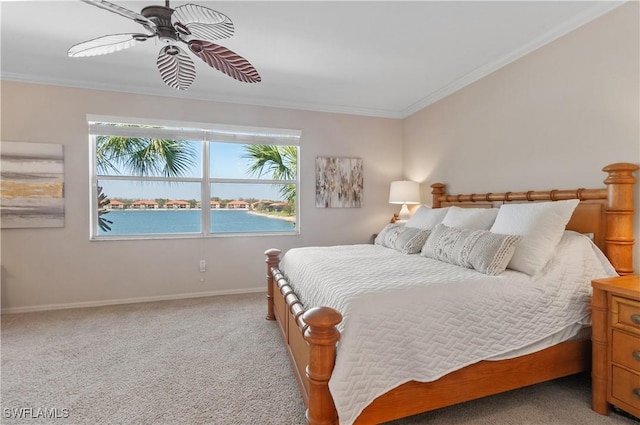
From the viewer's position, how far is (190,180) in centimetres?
385

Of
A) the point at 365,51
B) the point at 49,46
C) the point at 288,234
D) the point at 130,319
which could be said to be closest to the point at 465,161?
the point at 365,51

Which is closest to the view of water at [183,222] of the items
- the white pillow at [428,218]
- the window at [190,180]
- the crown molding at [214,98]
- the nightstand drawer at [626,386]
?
the window at [190,180]

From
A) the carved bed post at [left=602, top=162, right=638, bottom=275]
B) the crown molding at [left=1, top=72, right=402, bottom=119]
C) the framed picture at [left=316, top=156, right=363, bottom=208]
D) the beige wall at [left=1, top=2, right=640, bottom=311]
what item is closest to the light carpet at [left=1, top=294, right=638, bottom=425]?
the beige wall at [left=1, top=2, right=640, bottom=311]

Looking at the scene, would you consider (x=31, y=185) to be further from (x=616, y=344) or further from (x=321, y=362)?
(x=616, y=344)

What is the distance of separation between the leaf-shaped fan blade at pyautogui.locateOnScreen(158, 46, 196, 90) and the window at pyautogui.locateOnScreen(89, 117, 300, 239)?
5.17 feet

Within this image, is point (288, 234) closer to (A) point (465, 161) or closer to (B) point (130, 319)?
(B) point (130, 319)

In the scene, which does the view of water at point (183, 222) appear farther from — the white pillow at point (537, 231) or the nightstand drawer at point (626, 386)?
the nightstand drawer at point (626, 386)

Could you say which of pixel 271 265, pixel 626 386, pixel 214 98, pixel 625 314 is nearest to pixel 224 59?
pixel 271 265

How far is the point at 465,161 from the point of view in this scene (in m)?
3.39

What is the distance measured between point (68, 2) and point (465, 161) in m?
3.68

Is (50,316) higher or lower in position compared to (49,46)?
lower

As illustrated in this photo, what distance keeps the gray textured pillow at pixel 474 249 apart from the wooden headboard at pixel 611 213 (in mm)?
645

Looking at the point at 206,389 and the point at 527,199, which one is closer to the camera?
the point at 206,389

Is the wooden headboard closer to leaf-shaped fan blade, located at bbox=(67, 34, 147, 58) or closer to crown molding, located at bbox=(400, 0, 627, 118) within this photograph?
crown molding, located at bbox=(400, 0, 627, 118)
